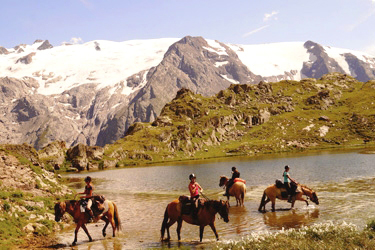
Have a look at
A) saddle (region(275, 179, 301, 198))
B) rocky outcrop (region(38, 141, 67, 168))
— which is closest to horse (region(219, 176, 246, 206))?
saddle (region(275, 179, 301, 198))

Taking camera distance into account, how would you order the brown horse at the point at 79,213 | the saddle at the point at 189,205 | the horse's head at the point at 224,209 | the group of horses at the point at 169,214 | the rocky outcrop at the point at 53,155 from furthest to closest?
the rocky outcrop at the point at 53,155 < the brown horse at the point at 79,213 < the saddle at the point at 189,205 < the group of horses at the point at 169,214 < the horse's head at the point at 224,209

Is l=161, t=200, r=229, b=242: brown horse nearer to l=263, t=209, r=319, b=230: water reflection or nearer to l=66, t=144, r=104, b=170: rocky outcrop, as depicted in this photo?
l=263, t=209, r=319, b=230: water reflection

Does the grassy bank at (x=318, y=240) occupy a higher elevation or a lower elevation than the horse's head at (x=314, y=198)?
higher

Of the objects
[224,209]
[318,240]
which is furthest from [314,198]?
[318,240]

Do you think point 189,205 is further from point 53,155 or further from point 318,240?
point 53,155

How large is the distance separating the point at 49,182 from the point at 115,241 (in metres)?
16.6

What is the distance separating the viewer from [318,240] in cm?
1670

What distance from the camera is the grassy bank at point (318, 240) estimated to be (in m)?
15.7

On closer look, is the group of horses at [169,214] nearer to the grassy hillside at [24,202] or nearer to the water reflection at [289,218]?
the water reflection at [289,218]

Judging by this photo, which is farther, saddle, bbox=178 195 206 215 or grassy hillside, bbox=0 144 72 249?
grassy hillside, bbox=0 144 72 249

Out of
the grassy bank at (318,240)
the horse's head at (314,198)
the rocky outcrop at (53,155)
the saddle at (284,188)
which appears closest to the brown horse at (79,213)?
the grassy bank at (318,240)

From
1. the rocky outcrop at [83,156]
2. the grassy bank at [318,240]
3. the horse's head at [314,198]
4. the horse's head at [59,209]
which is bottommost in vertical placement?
the rocky outcrop at [83,156]

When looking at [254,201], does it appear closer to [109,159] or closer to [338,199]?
[338,199]

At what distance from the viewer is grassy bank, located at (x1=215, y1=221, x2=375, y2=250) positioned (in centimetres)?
1566
